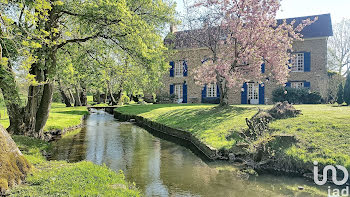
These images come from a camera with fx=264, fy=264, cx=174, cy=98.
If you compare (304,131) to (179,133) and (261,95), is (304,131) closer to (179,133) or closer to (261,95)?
(179,133)

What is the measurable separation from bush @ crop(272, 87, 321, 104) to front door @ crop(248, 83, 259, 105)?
396 cm

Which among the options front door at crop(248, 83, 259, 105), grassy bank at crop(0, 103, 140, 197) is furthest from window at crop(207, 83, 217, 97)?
grassy bank at crop(0, 103, 140, 197)

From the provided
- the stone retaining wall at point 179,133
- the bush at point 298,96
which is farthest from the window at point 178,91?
the bush at point 298,96

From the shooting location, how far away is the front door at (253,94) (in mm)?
26967

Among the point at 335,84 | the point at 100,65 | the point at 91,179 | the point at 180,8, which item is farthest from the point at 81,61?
the point at 335,84

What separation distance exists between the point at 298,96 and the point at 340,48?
18246 millimetres

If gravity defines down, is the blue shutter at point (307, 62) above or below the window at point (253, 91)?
above

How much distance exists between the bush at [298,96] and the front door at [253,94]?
3962 mm

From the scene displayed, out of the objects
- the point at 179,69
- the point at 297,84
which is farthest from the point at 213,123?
the point at 179,69

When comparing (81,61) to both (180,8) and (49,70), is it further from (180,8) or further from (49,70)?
(180,8)

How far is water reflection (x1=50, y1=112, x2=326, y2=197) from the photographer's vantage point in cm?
654

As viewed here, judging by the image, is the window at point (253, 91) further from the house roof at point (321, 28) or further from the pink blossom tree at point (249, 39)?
the pink blossom tree at point (249, 39)

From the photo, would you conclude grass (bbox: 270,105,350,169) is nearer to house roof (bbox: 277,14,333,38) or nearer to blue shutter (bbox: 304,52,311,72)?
blue shutter (bbox: 304,52,311,72)

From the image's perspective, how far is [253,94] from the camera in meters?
27.3
